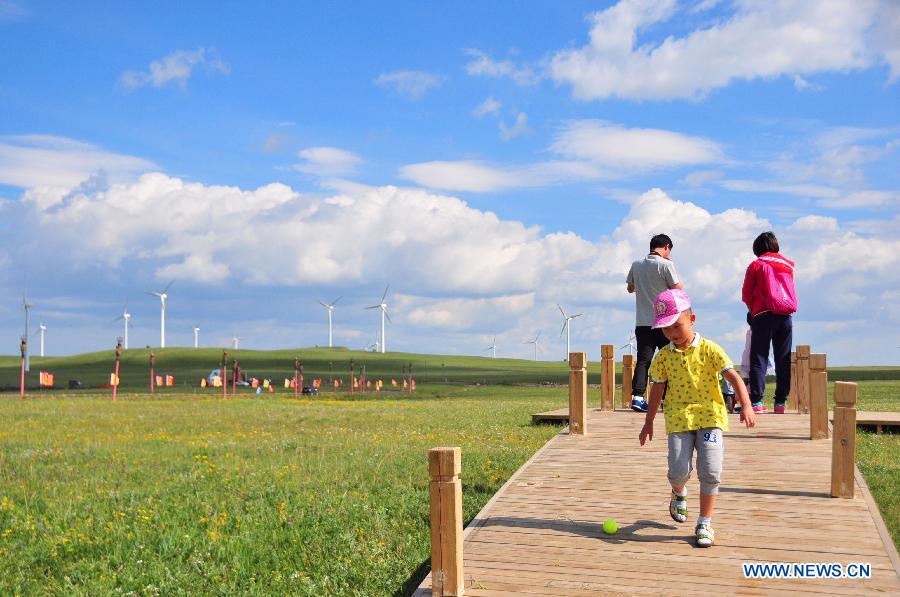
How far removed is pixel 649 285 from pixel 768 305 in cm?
235

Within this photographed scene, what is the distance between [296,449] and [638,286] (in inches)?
387

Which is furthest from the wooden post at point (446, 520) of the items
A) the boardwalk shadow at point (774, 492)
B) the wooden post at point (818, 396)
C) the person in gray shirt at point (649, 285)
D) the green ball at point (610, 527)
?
the person in gray shirt at point (649, 285)

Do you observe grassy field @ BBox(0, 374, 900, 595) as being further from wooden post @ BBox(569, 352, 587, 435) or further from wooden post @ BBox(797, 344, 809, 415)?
wooden post @ BBox(569, 352, 587, 435)

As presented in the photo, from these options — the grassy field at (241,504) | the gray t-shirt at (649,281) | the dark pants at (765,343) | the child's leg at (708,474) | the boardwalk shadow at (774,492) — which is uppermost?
the gray t-shirt at (649,281)

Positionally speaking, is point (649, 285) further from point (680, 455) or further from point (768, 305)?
point (680, 455)

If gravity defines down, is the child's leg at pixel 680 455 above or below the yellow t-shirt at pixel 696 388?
below

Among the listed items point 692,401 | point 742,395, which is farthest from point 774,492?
point 742,395

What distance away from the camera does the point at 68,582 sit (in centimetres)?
1106

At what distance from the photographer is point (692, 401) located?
9188 mm

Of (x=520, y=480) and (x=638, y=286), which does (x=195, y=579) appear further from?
(x=638, y=286)

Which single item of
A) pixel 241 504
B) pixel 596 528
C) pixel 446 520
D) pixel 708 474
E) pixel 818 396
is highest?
pixel 818 396

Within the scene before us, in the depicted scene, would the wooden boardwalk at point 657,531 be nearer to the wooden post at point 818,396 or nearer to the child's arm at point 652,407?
the wooden post at point 818,396

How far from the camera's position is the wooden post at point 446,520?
7488 mm

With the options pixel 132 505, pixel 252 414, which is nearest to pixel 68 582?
pixel 132 505
